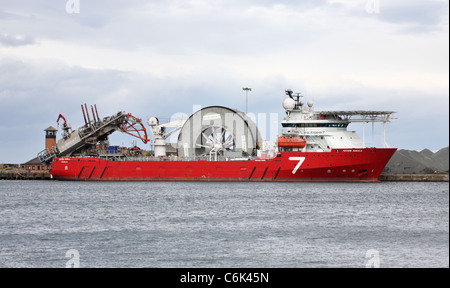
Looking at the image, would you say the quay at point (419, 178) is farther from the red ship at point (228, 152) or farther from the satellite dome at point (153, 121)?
the satellite dome at point (153, 121)

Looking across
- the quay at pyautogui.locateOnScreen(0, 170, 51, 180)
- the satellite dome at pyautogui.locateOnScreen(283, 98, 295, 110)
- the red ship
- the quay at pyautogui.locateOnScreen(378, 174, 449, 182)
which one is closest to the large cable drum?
the red ship

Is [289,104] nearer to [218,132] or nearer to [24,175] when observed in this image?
[218,132]

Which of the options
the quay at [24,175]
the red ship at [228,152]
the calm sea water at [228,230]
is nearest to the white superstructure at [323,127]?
the red ship at [228,152]

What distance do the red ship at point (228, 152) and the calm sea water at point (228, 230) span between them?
9.40 m

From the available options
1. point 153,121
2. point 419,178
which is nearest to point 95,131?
point 153,121

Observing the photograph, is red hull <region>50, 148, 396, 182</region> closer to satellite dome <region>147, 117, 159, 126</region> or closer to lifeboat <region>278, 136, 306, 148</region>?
lifeboat <region>278, 136, 306, 148</region>

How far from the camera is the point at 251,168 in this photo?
5097 centimetres

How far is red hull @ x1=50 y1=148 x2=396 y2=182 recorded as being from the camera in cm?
4759

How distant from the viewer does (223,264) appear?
59.1 feet

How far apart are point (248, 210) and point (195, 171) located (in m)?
23.8

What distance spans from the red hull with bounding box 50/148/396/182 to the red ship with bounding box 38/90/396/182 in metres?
0.07

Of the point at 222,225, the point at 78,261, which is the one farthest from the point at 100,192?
the point at 78,261

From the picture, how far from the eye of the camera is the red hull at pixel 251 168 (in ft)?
156
